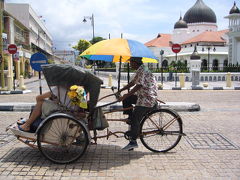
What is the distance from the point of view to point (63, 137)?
5008 mm

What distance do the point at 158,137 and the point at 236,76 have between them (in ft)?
100

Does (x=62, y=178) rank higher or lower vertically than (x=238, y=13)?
lower

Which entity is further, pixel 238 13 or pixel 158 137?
pixel 238 13

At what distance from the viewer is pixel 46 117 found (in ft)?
16.3

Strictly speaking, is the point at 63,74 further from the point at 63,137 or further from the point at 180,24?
the point at 180,24

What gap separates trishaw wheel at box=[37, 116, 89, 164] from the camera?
4.88 m

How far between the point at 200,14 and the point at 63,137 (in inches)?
3085

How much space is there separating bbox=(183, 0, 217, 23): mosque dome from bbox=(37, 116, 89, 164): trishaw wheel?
77.6 metres

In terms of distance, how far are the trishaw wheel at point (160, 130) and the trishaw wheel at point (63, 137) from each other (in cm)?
114

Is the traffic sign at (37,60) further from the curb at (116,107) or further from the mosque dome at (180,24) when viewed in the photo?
the mosque dome at (180,24)

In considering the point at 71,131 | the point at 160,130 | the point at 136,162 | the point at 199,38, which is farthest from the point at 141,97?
the point at 199,38

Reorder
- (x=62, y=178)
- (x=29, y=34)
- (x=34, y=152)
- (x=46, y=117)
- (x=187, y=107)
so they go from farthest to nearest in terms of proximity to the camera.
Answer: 1. (x=29, y=34)
2. (x=187, y=107)
3. (x=34, y=152)
4. (x=46, y=117)
5. (x=62, y=178)

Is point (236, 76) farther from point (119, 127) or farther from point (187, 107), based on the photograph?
point (119, 127)

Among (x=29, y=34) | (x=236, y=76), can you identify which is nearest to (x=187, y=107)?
(x=236, y=76)
